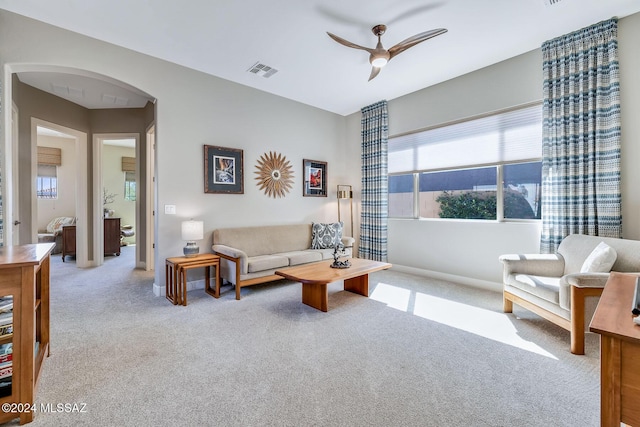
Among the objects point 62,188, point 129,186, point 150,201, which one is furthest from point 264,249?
point 62,188

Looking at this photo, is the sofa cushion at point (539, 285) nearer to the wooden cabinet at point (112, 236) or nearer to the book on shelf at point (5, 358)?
the book on shelf at point (5, 358)

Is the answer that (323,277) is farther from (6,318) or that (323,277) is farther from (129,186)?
(129,186)

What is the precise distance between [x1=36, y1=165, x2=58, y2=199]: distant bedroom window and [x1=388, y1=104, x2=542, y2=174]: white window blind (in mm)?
8317

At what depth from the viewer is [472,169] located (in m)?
4.09

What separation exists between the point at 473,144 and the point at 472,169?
1.18 feet

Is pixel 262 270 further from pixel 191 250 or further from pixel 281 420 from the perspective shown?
pixel 281 420

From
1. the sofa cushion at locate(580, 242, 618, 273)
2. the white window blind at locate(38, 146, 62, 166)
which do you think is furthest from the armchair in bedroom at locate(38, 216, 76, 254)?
the sofa cushion at locate(580, 242, 618, 273)

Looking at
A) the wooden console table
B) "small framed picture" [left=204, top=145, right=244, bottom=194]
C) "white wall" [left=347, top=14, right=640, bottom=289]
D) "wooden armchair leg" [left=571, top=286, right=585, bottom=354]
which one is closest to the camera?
the wooden console table

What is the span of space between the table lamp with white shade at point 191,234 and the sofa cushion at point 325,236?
1938 millimetres

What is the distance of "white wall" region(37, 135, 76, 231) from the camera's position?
273 inches

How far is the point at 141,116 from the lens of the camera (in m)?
5.05

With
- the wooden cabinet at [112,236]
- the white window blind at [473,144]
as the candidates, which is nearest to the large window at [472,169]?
the white window blind at [473,144]

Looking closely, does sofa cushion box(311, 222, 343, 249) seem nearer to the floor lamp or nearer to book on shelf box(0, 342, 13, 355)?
the floor lamp

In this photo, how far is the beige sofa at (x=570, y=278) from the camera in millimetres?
2157
